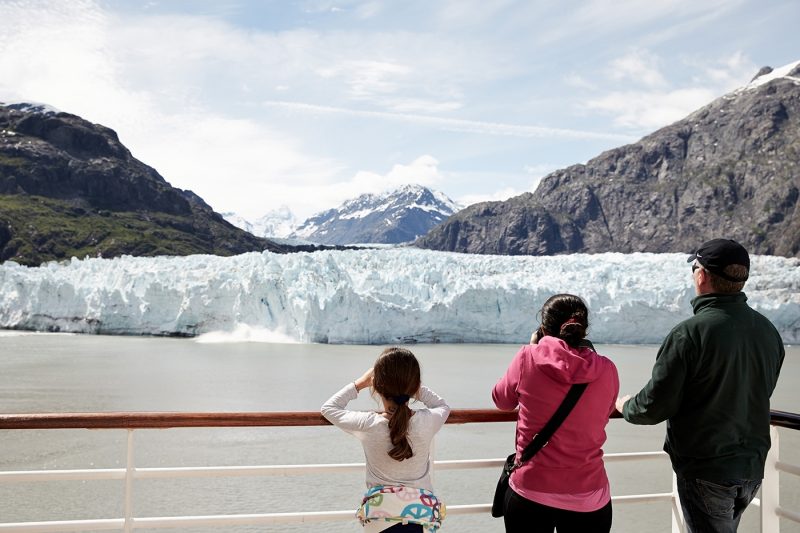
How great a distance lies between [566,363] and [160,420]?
1.00 m

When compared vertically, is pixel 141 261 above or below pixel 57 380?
above

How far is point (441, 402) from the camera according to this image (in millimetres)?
1663

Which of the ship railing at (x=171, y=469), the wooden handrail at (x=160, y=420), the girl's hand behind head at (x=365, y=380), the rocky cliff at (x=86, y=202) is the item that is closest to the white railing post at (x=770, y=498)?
the ship railing at (x=171, y=469)

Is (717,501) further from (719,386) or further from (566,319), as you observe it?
(566,319)

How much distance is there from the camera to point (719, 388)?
1524 millimetres

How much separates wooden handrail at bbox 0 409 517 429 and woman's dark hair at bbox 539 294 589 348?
1.08 feet

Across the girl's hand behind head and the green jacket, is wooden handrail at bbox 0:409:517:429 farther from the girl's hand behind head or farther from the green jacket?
the green jacket

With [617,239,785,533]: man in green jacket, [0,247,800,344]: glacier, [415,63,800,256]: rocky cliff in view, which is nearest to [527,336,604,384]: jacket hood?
[617,239,785,533]: man in green jacket

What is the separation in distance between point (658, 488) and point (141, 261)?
1739 centimetres

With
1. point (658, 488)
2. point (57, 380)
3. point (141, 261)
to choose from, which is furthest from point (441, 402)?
point (141, 261)

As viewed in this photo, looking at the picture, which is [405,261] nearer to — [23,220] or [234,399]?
[234,399]

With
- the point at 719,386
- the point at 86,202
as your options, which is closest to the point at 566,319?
the point at 719,386

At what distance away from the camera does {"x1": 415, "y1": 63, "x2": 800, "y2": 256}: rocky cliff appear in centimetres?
6556

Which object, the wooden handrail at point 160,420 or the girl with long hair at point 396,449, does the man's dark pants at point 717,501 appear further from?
the girl with long hair at point 396,449
